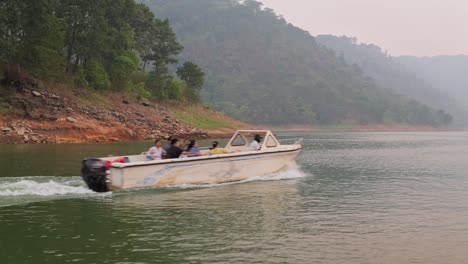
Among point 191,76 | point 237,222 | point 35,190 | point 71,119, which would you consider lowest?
point 237,222

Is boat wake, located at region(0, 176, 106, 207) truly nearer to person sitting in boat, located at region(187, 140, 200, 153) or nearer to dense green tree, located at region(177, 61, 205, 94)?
person sitting in boat, located at region(187, 140, 200, 153)

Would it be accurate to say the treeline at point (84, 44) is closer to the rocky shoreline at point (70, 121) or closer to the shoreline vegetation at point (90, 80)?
the shoreline vegetation at point (90, 80)

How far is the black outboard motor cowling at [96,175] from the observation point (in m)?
15.9

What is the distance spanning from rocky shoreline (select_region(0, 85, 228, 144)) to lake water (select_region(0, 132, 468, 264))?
23944 millimetres

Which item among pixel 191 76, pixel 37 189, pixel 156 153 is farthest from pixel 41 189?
pixel 191 76

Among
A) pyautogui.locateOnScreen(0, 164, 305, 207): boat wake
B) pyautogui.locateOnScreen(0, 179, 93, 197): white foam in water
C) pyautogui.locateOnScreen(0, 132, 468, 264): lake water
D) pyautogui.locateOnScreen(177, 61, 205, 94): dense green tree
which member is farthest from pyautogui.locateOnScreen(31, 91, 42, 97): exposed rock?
pyautogui.locateOnScreen(177, 61, 205, 94): dense green tree

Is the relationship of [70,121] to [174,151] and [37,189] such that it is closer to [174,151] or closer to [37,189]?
[174,151]

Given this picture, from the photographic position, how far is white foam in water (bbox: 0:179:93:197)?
1567 centimetres

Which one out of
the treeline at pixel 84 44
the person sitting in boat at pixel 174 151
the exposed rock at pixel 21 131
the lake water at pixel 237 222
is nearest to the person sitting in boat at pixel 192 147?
the person sitting in boat at pixel 174 151

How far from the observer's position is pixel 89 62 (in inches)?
2285

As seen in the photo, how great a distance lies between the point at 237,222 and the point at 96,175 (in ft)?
19.8

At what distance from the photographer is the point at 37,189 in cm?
1608

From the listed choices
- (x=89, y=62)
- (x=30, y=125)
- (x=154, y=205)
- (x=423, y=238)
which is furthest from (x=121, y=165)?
(x=89, y=62)

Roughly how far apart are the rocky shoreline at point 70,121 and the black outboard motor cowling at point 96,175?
2873 cm
